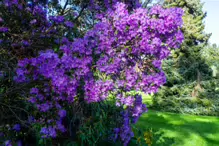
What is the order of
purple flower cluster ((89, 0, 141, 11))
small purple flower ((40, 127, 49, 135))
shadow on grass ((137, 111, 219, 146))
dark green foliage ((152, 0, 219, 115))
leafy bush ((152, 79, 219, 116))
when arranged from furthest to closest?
dark green foliage ((152, 0, 219, 115)), leafy bush ((152, 79, 219, 116)), shadow on grass ((137, 111, 219, 146)), purple flower cluster ((89, 0, 141, 11)), small purple flower ((40, 127, 49, 135))

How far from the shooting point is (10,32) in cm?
448

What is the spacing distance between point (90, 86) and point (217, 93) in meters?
12.3

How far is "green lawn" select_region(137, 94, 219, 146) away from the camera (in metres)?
7.65

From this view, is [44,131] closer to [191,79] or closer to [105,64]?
[105,64]

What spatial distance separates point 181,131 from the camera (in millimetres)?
8844

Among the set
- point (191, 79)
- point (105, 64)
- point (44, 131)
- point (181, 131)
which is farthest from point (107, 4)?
point (191, 79)

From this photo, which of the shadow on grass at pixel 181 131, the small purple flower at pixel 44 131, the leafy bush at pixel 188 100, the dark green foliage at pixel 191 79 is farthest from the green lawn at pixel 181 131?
the small purple flower at pixel 44 131

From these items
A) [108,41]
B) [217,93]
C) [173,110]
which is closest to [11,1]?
[108,41]

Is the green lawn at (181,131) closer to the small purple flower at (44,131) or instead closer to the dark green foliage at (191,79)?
the dark green foliage at (191,79)

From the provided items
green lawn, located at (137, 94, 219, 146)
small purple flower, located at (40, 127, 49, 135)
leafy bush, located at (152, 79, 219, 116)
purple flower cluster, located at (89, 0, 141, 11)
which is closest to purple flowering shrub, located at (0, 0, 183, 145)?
small purple flower, located at (40, 127, 49, 135)

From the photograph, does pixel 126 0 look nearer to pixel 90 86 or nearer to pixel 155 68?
pixel 155 68

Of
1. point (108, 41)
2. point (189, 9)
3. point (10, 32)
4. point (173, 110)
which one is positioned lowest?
point (173, 110)

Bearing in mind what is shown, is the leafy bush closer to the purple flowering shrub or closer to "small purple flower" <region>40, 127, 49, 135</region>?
the purple flowering shrub

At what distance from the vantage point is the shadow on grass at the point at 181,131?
7.64 m
